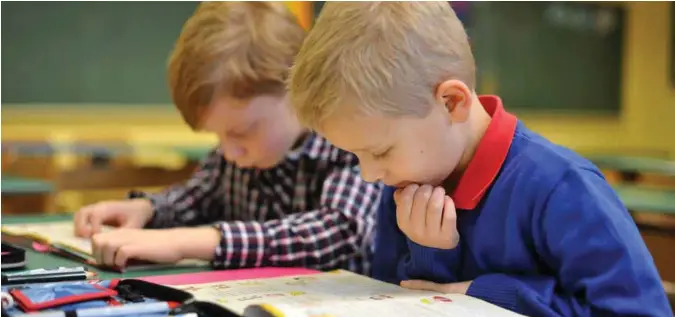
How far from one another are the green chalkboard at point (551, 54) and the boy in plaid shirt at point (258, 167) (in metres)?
4.25

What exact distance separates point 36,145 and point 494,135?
123 inches

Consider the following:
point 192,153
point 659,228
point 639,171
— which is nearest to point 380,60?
point 659,228

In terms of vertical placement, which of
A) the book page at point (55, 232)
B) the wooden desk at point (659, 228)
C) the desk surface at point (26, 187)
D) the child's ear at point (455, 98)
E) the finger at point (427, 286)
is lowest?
the wooden desk at point (659, 228)

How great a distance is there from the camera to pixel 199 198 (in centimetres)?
164

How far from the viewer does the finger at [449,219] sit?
936 mm

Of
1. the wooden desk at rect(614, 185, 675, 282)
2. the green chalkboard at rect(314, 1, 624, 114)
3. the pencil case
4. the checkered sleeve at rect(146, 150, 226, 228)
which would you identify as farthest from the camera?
the green chalkboard at rect(314, 1, 624, 114)

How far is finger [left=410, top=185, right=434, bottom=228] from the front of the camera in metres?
0.95

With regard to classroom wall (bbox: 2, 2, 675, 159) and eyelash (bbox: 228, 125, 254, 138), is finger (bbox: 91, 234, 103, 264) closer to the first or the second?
eyelash (bbox: 228, 125, 254, 138)

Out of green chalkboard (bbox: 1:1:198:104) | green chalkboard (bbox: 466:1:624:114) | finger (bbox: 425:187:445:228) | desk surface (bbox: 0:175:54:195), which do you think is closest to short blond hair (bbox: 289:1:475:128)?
finger (bbox: 425:187:445:228)

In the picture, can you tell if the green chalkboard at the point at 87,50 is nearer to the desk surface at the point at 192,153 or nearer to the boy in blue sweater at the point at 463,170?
the desk surface at the point at 192,153

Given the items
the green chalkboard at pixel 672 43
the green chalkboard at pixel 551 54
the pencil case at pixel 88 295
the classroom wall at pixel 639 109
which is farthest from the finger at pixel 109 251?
the green chalkboard at pixel 672 43

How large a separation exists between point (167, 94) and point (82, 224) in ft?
10.3

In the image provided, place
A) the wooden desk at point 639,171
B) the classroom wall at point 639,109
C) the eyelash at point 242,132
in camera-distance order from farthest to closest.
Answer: the classroom wall at point 639,109
the wooden desk at point 639,171
the eyelash at point 242,132

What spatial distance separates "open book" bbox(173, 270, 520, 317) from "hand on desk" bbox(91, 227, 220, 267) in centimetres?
16
